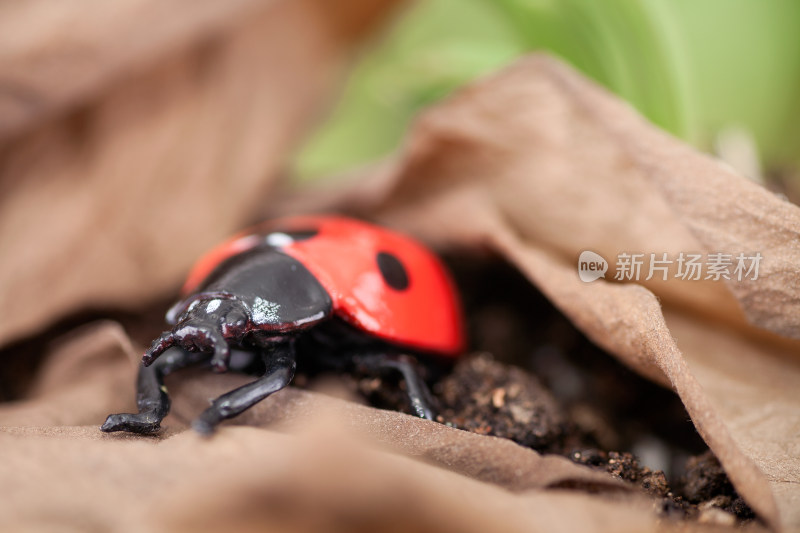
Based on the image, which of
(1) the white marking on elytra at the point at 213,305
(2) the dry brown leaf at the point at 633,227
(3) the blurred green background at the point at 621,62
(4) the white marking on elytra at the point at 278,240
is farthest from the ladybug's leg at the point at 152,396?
(3) the blurred green background at the point at 621,62

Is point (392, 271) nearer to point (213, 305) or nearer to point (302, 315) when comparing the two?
point (302, 315)

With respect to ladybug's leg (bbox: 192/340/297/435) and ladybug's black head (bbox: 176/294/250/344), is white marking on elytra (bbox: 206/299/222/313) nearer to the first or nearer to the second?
ladybug's black head (bbox: 176/294/250/344)

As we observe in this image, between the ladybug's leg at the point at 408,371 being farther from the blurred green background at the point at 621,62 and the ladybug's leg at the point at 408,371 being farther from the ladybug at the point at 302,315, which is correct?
the blurred green background at the point at 621,62

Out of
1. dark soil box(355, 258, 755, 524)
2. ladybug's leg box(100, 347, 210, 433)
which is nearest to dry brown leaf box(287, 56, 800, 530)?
dark soil box(355, 258, 755, 524)

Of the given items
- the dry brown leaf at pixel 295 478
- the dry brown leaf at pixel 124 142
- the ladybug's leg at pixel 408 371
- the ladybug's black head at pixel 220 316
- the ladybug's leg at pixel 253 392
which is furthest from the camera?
the dry brown leaf at pixel 124 142

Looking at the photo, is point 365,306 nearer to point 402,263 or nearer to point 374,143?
point 402,263

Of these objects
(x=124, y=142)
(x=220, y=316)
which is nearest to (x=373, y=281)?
(x=220, y=316)
